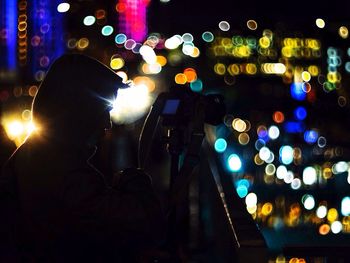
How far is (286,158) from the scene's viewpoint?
20359 millimetres

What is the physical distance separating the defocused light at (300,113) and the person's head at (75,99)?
1147 inches

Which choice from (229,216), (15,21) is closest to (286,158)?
(15,21)

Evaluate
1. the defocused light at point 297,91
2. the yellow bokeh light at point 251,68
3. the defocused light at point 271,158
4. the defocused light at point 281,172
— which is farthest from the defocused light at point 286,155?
the defocused light at point 297,91

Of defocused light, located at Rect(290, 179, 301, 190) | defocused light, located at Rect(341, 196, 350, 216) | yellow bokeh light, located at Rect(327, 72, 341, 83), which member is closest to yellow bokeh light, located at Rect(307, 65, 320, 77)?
yellow bokeh light, located at Rect(327, 72, 341, 83)

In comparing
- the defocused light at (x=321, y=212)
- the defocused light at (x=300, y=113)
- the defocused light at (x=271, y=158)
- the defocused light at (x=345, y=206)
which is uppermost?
the defocused light at (x=345, y=206)

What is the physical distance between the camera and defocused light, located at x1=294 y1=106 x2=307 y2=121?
32.3 metres

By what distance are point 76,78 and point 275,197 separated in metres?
11.9

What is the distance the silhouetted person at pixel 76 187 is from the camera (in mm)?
3008

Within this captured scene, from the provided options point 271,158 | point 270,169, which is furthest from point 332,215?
point 271,158

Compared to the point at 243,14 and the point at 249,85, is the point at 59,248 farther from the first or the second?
the point at 249,85

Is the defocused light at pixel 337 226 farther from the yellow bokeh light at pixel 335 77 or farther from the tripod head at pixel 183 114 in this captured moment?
the yellow bokeh light at pixel 335 77

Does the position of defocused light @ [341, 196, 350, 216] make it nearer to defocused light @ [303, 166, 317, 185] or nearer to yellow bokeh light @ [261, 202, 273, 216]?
yellow bokeh light @ [261, 202, 273, 216]

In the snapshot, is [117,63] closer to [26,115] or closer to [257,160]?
[257,160]

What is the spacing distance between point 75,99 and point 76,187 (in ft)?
1.17
